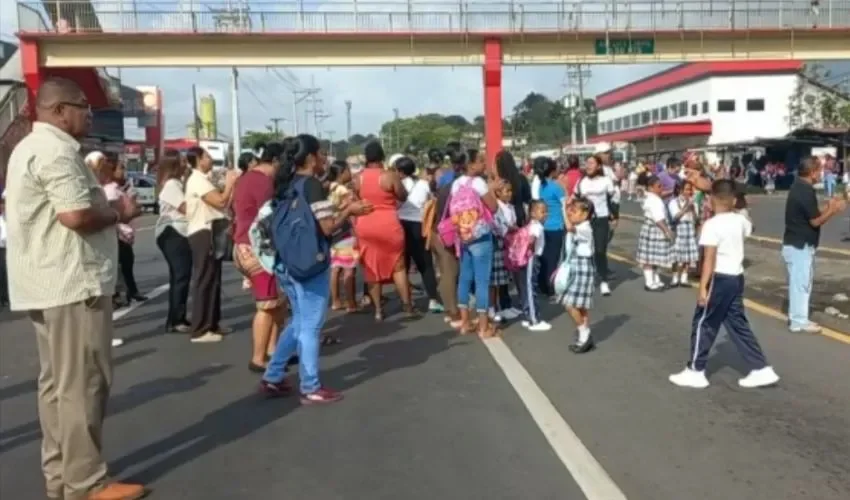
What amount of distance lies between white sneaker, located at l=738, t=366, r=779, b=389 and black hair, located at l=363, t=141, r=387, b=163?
4.73m

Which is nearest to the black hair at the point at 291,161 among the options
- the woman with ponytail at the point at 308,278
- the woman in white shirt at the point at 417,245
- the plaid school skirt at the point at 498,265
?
the woman with ponytail at the point at 308,278

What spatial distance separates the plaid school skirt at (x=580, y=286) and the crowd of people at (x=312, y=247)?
0.02 m

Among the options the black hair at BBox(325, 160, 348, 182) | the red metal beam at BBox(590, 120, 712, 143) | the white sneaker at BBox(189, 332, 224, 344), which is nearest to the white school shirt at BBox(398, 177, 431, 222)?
the black hair at BBox(325, 160, 348, 182)

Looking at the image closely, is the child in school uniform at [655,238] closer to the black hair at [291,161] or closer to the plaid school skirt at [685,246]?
the plaid school skirt at [685,246]

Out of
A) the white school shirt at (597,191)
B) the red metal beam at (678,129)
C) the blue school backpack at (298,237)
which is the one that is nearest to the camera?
the blue school backpack at (298,237)

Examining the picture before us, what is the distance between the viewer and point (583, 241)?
8875 millimetres

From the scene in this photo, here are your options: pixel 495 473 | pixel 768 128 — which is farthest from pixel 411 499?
pixel 768 128

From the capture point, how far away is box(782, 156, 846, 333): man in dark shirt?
9.27 meters

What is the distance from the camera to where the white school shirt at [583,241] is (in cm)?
884

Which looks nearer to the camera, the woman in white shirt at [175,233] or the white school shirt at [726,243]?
the white school shirt at [726,243]

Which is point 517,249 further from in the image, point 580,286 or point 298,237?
point 298,237

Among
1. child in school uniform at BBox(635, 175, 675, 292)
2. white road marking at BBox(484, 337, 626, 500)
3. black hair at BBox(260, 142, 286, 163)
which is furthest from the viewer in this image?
child in school uniform at BBox(635, 175, 675, 292)

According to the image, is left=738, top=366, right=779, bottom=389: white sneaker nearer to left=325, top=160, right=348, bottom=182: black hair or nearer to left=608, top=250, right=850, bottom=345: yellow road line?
left=608, top=250, right=850, bottom=345: yellow road line

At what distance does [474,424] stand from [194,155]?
4.78 metres
